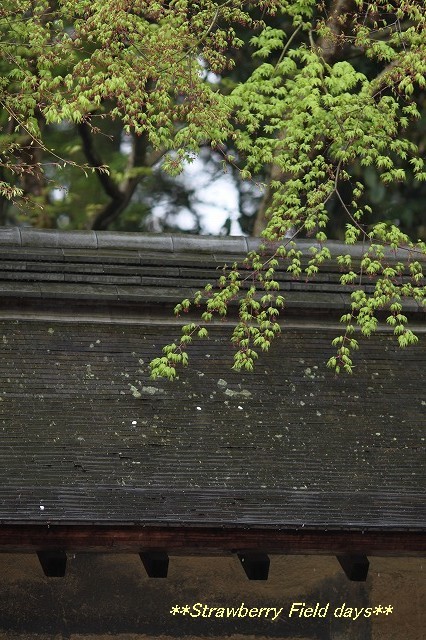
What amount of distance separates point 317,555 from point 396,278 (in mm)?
2890

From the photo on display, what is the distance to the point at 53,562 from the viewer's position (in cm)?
805

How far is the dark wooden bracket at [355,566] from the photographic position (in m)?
8.42

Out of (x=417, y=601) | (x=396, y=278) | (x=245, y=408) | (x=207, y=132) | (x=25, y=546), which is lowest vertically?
(x=417, y=601)

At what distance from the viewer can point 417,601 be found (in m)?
9.18

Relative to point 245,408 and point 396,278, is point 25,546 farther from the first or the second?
point 396,278

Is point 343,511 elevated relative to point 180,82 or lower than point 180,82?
lower

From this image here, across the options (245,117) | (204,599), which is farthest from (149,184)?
(204,599)

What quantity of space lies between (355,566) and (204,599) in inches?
45.3

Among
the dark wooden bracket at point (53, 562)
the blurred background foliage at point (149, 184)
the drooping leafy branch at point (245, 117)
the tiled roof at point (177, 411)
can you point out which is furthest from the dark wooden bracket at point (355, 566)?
the blurred background foliage at point (149, 184)

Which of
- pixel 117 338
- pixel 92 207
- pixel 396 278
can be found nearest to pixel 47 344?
pixel 117 338

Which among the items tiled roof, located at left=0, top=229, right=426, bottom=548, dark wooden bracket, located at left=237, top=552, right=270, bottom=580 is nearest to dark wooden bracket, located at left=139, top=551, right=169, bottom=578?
tiled roof, located at left=0, top=229, right=426, bottom=548

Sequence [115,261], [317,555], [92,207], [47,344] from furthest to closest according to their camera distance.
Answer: [92,207] < [115,261] < [47,344] < [317,555]

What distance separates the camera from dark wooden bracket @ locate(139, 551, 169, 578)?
8109 millimetres

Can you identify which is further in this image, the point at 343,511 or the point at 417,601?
the point at 417,601
